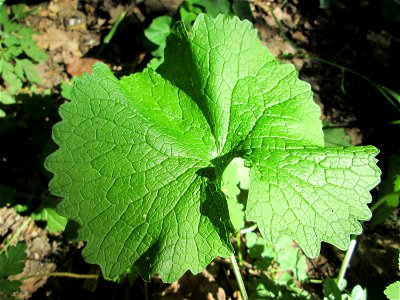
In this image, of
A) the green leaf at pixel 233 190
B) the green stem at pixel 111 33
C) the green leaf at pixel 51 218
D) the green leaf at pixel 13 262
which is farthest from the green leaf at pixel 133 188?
the green stem at pixel 111 33

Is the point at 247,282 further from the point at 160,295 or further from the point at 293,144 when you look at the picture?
the point at 293,144

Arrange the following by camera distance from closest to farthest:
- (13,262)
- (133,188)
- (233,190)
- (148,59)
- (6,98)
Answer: (133,188) < (13,262) < (233,190) < (6,98) < (148,59)

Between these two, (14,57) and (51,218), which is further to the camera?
(14,57)

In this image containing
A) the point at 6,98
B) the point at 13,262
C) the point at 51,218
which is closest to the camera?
the point at 13,262

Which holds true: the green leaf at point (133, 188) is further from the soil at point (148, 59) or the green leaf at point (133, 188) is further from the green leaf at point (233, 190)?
the soil at point (148, 59)

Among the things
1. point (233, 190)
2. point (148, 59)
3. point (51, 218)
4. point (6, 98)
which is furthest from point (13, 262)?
point (148, 59)

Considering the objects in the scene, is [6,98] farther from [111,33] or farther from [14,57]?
[111,33]

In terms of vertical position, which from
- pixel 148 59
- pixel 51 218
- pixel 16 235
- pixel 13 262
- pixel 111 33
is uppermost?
pixel 111 33
